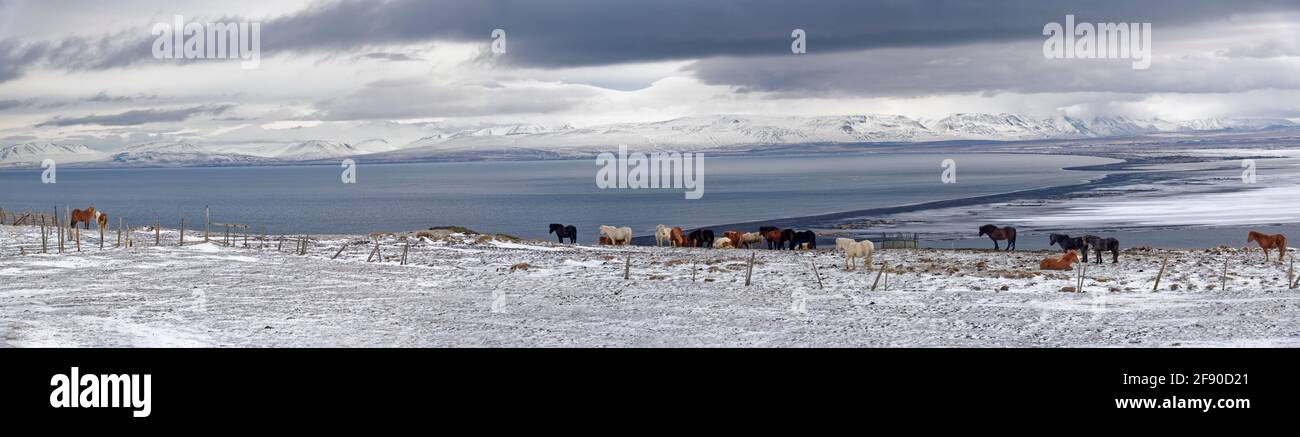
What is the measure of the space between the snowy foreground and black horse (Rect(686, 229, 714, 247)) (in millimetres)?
11326

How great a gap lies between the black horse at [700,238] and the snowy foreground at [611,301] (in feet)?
37.2

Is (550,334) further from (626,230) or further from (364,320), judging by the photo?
(626,230)

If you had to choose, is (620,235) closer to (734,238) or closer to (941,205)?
(734,238)

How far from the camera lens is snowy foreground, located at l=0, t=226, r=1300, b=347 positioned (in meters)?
25.4

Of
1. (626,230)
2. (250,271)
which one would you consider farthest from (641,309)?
(626,230)

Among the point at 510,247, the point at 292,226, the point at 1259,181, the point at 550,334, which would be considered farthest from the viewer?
the point at 1259,181

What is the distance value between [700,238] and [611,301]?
24.9 m

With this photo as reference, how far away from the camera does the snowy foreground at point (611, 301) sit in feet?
83.4

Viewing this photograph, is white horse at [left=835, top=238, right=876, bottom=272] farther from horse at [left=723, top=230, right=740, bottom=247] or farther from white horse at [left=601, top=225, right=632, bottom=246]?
white horse at [left=601, top=225, right=632, bottom=246]

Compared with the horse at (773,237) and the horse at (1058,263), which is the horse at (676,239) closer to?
the horse at (773,237)

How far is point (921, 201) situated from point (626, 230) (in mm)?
58682

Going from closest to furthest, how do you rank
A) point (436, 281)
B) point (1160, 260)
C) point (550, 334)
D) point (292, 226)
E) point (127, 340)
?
point (127, 340) < point (550, 334) < point (436, 281) < point (1160, 260) < point (292, 226)

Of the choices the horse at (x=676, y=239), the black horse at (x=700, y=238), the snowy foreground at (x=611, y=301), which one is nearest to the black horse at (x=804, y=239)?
the black horse at (x=700, y=238)

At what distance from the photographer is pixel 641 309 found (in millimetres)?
30516
